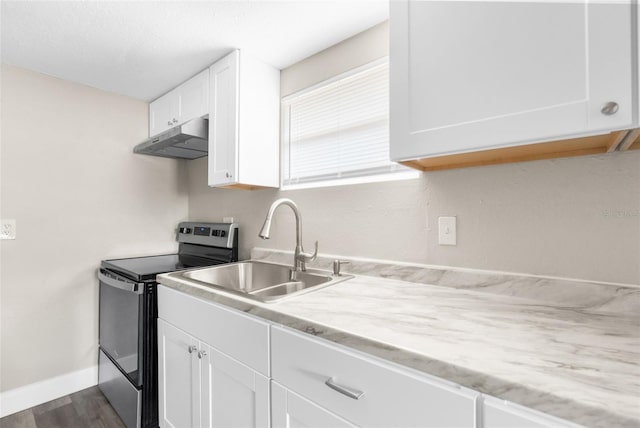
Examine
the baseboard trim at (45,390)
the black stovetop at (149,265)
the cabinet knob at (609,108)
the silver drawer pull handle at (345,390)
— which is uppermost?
the cabinet knob at (609,108)

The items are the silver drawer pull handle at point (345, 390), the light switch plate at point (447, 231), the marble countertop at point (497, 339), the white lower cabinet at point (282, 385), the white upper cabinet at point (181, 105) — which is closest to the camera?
the marble countertop at point (497, 339)

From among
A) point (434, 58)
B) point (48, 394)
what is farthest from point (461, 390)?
point (48, 394)

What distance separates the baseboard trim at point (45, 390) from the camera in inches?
73.9

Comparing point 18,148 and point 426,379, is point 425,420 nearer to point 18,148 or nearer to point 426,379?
point 426,379

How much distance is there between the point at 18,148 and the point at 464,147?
2.65 m

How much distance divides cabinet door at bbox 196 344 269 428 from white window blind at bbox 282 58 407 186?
3.53 ft

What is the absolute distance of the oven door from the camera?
162cm

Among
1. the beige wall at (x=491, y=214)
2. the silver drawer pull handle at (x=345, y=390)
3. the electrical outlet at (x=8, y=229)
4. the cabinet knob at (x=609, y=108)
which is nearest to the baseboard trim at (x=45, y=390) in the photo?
the electrical outlet at (x=8, y=229)

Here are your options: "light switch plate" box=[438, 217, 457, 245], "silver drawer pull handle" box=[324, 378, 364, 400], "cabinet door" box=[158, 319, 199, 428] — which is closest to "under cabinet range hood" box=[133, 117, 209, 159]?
"cabinet door" box=[158, 319, 199, 428]

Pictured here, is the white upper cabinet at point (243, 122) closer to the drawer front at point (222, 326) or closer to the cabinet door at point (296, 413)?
the drawer front at point (222, 326)

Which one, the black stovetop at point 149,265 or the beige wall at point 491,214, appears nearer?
the beige wall at point 491,214

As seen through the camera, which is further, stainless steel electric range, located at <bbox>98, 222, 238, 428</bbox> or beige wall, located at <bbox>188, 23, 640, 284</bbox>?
stainless steel electric range, located at <bbox>98, 222, 238, 428</bbox>

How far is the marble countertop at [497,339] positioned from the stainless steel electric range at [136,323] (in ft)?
2.34

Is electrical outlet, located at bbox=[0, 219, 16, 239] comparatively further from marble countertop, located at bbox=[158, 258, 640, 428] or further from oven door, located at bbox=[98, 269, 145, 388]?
marble countertop, located at bbox=[158, 258, 640, 428]
